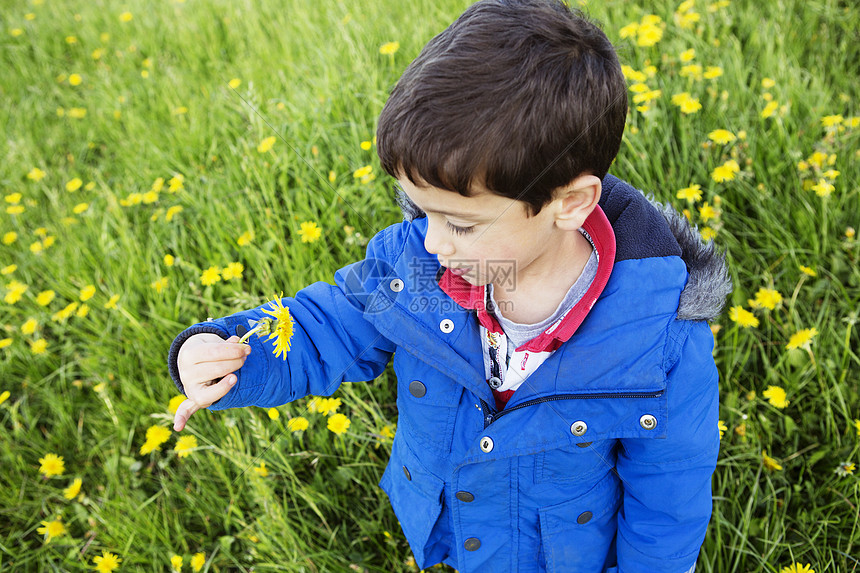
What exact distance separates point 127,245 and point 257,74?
3.39 ft

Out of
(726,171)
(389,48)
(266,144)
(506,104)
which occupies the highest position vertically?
(506,104)

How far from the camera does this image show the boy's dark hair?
35.0 inches

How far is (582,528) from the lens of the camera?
1247 millimetres

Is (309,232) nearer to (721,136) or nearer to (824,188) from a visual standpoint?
(721,136)

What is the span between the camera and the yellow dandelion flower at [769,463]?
1.47 metres

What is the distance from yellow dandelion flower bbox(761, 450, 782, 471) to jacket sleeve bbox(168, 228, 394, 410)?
1002mm

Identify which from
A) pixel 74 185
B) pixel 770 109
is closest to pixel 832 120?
pixel 770 109

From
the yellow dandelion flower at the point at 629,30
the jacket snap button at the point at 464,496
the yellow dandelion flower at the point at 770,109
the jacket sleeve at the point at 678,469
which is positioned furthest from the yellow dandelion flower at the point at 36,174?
the yellow dandelion flower at the point at 770,109

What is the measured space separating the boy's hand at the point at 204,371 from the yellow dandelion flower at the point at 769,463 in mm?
1288

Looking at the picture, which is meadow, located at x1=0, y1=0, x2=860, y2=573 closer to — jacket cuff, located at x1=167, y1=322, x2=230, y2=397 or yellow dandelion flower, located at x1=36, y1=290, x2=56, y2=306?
yellow dandelion flower, located at x1=36, y1=290, x2=56, y2=306

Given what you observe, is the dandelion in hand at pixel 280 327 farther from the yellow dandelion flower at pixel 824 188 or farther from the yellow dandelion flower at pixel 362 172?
the yellow dandelion flower at pixel 824 188

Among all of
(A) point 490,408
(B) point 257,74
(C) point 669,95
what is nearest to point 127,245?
(B) point 257,74

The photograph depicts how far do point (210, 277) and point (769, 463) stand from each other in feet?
5.64

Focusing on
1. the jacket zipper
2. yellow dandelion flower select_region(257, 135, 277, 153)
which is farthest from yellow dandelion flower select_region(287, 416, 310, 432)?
yellow dandelion flower select_region(257, 135, 277, 153)
